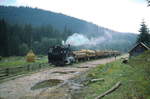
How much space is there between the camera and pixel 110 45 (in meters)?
91.8

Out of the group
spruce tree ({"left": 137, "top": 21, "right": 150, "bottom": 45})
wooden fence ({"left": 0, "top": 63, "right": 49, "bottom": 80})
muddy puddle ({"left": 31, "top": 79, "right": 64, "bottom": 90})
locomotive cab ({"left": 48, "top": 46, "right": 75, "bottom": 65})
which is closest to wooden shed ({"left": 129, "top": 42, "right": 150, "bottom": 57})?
spruce tree ({"left": 137, "top": 21, "right": 150, "bottom": 45})

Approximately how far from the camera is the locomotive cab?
2398cm

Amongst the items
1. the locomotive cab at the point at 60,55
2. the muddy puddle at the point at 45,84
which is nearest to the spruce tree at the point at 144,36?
the locomotive cab at the point at 60,55

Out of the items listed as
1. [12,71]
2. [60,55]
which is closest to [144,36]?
[60,55]

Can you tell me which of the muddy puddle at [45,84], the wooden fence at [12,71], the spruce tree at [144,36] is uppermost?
the spruce tree at [144,36]

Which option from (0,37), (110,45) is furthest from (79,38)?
(110,45)

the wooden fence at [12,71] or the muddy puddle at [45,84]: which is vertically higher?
the wooden fence at [12,71]

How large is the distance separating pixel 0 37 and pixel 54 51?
4675 cm

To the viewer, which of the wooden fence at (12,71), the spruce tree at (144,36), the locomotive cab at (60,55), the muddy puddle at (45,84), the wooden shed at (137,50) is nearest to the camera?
the muddy puddle at (45,84)

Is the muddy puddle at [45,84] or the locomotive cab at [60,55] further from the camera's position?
the locomotive cab at [60,55]

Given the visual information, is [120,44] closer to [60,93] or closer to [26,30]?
[26,30]

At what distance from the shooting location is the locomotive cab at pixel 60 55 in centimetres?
2398

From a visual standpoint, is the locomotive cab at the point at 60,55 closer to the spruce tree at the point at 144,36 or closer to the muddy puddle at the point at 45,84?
the muddy puddle at the point at 45,84

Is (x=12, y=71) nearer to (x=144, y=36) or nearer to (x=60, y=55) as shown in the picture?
(x=60, y=55)
